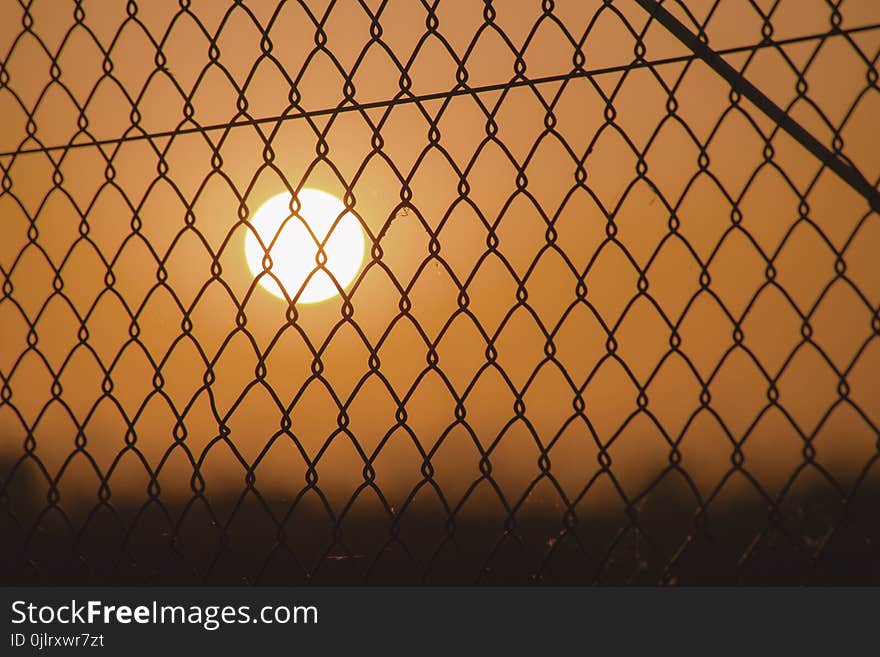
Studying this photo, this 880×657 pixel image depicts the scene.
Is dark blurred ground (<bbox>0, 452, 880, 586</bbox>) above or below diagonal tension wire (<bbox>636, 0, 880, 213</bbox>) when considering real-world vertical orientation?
below

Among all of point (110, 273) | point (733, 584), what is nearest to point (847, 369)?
point (733, 584)

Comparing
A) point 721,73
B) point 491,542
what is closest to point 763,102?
point 721,73

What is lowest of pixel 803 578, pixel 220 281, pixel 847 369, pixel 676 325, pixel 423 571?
pixel 803 578

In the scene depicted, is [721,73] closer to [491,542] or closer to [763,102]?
[763,102]

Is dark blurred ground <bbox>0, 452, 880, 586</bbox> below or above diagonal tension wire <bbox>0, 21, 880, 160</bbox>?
below

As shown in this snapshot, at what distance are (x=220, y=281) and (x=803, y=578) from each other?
1.37 m

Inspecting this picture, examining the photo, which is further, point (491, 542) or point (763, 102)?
point (491, 542)

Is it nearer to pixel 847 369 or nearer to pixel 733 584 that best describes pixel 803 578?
pixel 733 584

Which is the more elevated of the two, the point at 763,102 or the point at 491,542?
the point at 763,102

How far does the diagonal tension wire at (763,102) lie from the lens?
1688mm

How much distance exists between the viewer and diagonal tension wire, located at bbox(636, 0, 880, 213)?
1.69 metres

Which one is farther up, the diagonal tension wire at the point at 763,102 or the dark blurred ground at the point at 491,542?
the diagonal tension wire at the point at 763,102

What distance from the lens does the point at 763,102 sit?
5.75 ft

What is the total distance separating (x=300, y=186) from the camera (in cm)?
199
